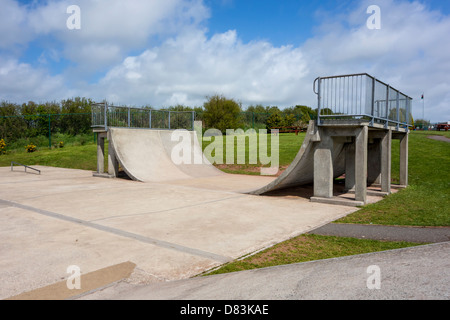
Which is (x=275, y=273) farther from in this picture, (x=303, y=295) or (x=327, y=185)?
(x=327, y=185)

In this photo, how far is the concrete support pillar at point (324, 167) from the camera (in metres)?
8.77

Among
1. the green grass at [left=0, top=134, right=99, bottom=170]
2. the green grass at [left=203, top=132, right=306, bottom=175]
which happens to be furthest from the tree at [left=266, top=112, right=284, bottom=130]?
the green grass at [left=0, top=134, right=99, bottom=170]

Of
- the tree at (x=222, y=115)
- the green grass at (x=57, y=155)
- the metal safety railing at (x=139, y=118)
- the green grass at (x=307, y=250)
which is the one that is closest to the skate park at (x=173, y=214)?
the green grass at (x=307, y=250)

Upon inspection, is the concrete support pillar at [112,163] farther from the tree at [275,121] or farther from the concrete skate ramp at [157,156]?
the tree at [275,121]

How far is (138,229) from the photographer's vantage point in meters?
6.20

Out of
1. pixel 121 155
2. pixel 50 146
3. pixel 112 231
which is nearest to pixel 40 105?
pixel 50 146

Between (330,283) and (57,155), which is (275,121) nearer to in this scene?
(57,155)

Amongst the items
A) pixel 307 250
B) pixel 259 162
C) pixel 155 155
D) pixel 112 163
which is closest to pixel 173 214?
pixel 307 250

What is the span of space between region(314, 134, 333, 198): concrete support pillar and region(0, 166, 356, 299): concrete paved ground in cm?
54

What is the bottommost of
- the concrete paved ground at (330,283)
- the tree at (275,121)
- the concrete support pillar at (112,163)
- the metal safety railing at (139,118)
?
the concrete paved ground at (330,283)

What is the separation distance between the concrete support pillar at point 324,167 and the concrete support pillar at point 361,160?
0.66m
